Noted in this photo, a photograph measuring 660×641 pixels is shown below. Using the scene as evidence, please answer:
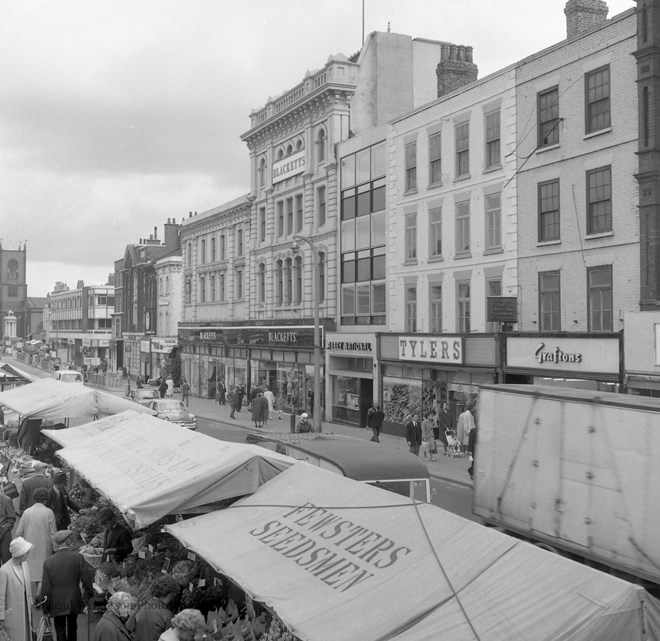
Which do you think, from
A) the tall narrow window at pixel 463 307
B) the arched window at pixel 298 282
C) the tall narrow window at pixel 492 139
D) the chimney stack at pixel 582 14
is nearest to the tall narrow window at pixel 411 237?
the tall narrow window at pixel 463 307

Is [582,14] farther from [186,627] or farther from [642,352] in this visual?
[186,627]

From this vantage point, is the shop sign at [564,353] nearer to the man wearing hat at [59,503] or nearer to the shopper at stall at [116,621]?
the man wearing hat at [59,503]

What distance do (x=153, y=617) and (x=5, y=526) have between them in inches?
181

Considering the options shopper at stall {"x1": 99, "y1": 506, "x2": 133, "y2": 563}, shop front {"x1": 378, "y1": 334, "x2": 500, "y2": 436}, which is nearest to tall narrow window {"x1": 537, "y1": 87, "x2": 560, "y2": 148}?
shop front {"x1": 378, "y1": 334, "x2": 500, "y2": 436}

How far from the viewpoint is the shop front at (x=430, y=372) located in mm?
28781

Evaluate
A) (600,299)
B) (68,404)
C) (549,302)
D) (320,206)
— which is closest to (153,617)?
(68,404)

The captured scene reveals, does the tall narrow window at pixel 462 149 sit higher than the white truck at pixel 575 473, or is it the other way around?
the tall narrow window at pixel 462 149

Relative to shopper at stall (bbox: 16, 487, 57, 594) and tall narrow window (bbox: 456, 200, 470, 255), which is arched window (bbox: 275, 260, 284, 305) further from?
shopper at stall (bbox: 16, 487, 57, 594)

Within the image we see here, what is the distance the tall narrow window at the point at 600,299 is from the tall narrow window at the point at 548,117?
4712 millimetres

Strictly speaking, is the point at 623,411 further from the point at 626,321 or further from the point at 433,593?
the point at 626,321

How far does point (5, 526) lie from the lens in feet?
35.9

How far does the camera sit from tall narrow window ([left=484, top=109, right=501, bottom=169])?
2838cm

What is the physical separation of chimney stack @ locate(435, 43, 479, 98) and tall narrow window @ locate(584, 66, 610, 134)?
38.6ft

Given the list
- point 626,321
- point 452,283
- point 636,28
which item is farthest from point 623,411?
point 452,283
